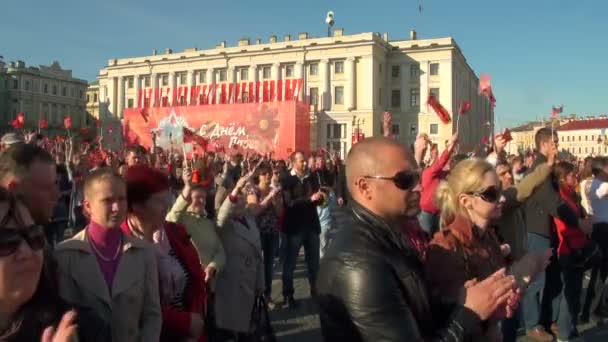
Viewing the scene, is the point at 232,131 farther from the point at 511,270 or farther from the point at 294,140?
the point at 511,270

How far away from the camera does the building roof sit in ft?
338

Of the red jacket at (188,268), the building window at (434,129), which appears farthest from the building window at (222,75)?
the red jacket at (188,268)

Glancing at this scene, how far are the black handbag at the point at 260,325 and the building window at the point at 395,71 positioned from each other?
62525 millimetres

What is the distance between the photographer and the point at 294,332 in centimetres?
537

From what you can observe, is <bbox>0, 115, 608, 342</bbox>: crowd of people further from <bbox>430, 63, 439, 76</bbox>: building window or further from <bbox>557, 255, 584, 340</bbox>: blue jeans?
<bbox>430, 63, 439, 76</bbox>: building window

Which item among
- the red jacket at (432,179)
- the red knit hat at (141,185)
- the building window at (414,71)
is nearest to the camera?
the red knit hat at (141,185)

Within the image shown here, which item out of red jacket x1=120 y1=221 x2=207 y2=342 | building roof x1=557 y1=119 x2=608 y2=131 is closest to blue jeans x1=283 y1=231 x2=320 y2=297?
red jacket x1=120 y1=221 x2=207 y2=342

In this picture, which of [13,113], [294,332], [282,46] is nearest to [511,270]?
[294,332]

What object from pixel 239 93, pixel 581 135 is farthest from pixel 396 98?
pixel 581 135

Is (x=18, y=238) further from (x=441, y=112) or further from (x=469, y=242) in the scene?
(x=441, y=112)

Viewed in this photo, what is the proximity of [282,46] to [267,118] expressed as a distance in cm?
2347

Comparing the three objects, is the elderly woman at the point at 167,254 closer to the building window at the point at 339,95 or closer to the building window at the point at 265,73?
the building window at the point at 339,95

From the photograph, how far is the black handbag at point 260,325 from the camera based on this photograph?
427 centimetres

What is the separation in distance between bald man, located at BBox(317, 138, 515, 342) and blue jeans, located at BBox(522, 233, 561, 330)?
352 cm
